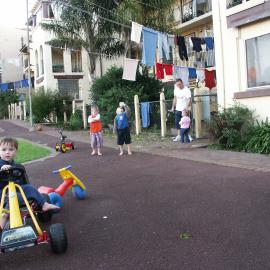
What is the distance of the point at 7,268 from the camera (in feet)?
14.0

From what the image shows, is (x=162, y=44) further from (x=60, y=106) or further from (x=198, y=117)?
(x=60, y=106)

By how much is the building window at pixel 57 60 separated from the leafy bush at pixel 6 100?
13536 mm

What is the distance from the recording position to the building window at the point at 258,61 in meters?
12.0

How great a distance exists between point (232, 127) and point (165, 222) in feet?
21.9

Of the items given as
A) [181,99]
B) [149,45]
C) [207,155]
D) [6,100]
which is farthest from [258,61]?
[6,100]

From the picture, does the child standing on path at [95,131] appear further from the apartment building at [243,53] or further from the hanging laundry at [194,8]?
the hanging laundry at [194,8]

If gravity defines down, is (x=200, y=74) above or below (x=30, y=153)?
above

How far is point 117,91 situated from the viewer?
19.3 m

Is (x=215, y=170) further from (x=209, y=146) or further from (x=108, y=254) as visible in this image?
(x=108, y=254)

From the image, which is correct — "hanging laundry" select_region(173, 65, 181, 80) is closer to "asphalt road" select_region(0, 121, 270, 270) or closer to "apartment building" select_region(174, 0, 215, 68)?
"apartment building" select_region(174, 0, 215, 68)

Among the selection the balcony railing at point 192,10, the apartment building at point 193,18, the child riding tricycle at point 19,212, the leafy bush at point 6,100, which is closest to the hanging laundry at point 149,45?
the apartment building at point 193,18

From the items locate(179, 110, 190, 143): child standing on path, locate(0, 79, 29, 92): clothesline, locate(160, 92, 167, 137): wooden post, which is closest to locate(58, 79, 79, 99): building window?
locate(0, 79, 29, 92): clothesline

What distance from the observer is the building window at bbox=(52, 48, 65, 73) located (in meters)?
36.8

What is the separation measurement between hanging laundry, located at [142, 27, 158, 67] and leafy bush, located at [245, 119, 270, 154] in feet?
17.0
